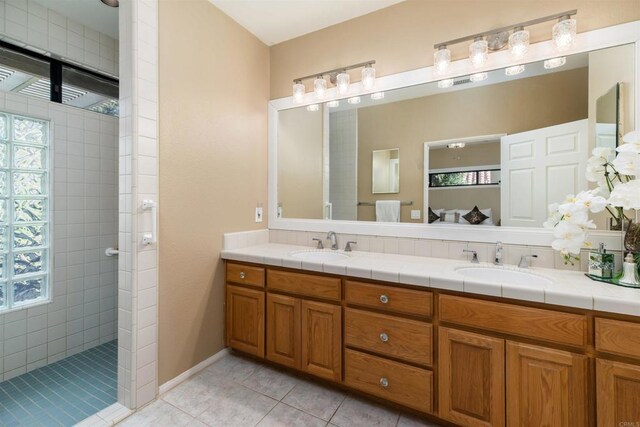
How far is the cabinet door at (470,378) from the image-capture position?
4.23 ft

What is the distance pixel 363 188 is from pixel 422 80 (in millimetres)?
869

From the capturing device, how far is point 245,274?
2.03 metres

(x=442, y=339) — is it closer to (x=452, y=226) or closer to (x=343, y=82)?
(x=452, y=226)

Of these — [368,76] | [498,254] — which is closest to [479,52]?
[368,76]

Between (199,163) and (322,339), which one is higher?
(199,163)

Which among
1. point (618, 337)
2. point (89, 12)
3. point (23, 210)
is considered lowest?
point (618, 337)

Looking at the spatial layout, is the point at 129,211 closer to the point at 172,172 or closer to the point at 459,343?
the point at 172,172

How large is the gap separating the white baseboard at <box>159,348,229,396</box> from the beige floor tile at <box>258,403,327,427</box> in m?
0.68

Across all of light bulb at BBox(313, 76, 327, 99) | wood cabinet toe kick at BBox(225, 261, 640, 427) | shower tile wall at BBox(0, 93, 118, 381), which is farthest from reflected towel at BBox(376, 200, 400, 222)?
shower tile wall at BBox(0, 93, 118, 381)

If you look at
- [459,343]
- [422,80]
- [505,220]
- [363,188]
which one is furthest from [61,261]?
[505,220]

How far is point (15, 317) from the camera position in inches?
74.7

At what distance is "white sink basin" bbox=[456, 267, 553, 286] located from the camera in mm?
1496

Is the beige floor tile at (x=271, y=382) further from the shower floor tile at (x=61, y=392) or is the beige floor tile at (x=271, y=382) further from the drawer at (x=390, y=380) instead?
the shower floor tile at (x=61, y=392)

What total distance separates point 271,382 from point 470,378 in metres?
1.23
